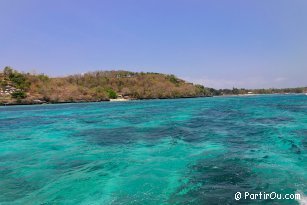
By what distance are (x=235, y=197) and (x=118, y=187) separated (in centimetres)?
408

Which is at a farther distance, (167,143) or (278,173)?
(167,143)

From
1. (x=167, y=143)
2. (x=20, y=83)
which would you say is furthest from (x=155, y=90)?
(x=167, y=143)

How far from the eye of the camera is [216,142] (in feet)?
54.5

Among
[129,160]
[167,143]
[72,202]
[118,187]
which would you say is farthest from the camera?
[167,143]

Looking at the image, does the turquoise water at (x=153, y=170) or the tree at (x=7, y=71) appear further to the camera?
the tree at (x=7, y=71)

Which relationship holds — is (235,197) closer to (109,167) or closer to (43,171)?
(109,167)

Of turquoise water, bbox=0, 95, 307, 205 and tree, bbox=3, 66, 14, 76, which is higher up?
tree, bbox=3, 66, 14, 76

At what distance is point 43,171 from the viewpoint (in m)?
11.4

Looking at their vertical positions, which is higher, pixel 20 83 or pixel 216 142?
pixel 20 83

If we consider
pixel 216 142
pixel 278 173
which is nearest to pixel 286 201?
pixel 278 173

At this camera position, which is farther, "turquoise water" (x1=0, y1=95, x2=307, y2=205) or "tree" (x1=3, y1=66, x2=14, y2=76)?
"tree" (x1=3, y1=66, x2=14, y2=76)

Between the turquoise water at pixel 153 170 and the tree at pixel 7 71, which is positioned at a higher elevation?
the tree at pixel 7 71

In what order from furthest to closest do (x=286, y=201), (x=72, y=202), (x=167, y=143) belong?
1. (x=167, y=143)
2. (x=72, y=202)
3. (x=286, y=201)

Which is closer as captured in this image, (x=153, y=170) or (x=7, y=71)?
(x=153, y=170)
